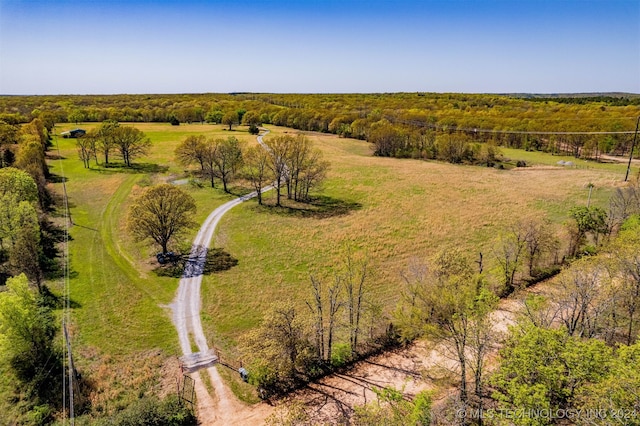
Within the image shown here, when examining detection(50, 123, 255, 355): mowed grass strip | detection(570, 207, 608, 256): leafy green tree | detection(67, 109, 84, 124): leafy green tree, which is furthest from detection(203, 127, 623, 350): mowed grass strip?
detection(67, 109, 84, 124): leafy green tree

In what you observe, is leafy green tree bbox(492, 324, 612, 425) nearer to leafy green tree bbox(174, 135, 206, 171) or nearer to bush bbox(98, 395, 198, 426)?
bush bbox(98, 395, 198, 426)

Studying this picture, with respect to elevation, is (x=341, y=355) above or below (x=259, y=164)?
below

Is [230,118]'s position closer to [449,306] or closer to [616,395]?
[449,306]

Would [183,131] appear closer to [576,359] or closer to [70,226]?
[70,226]

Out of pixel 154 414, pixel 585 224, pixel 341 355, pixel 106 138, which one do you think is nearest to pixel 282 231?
pixel 341 355

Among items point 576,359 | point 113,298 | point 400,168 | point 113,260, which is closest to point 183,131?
point 400,168
